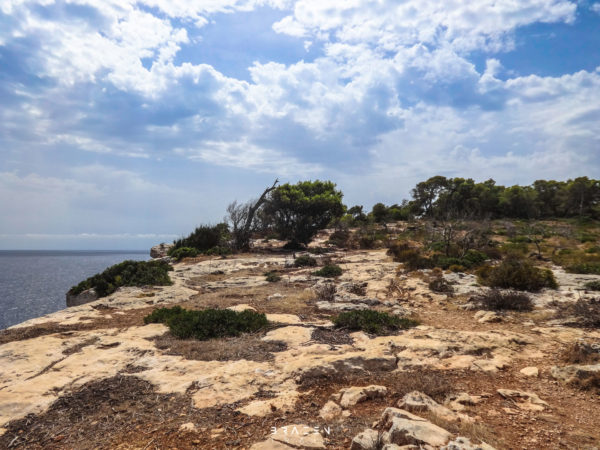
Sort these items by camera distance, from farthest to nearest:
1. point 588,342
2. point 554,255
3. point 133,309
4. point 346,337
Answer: point 554,255, point 133,309, point 346,337, point 588,342

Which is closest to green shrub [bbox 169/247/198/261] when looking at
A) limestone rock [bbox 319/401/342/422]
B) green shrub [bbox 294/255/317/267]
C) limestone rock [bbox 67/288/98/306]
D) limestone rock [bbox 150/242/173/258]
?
limestone rock [bbox 150/242/173/258]

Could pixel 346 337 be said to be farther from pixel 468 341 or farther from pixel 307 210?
pixel 307 210

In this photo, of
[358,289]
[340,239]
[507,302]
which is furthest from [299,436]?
[340,239]

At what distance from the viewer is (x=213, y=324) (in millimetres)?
→ 7160

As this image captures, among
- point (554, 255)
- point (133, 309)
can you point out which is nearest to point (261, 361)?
point (133, 309)

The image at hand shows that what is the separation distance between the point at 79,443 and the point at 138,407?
2.33 feet

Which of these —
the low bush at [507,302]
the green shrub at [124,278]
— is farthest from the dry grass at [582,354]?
the green shrub at [124,278]

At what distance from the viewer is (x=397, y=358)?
533 cm

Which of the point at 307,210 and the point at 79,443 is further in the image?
the point at 307,210

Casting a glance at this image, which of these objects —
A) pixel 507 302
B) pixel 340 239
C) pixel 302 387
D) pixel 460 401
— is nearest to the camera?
pixel 460 401

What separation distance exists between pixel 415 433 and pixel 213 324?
517 centimetres

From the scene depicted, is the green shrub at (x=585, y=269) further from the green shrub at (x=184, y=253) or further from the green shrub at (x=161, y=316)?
the green shrub at (x=184, y=253)

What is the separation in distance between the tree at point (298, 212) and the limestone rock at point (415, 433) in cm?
2799

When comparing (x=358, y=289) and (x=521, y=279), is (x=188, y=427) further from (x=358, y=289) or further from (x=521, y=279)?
(x=521, y=279)
